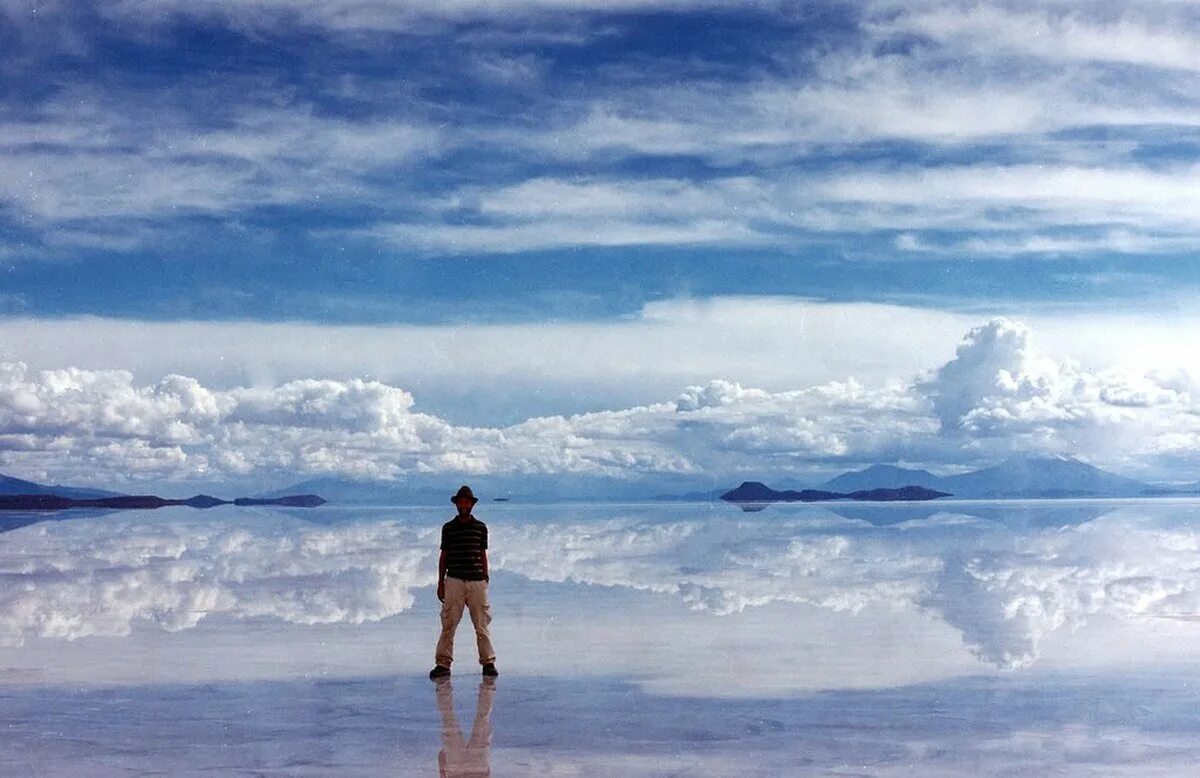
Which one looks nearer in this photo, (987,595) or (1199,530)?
(987,595)

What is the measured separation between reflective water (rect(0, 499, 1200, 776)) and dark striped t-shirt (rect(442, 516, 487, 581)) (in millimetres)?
1217

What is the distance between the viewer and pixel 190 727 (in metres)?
12.5

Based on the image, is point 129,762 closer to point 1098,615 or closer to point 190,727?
point 190,727

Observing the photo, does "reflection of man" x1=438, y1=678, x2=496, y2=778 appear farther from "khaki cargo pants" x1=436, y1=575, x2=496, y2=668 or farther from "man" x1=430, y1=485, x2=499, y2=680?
"man" x1=430, y1=485, x2=499, y2=680

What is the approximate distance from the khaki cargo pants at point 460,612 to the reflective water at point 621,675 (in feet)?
1.58

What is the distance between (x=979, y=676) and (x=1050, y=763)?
4.51m

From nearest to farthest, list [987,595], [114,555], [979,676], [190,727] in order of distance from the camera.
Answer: [190,727] < [979,676] < [987,595] < [114,555]

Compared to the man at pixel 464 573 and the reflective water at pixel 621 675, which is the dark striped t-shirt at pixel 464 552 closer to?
the man at pixel 464 573

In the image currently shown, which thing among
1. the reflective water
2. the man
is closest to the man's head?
the man

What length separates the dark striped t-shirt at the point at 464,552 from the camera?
16.0 metres

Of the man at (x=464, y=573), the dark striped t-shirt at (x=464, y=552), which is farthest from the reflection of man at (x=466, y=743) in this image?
the dark striped t-shirt at (x=464, y=552)

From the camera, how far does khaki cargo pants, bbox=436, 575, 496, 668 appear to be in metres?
15.6

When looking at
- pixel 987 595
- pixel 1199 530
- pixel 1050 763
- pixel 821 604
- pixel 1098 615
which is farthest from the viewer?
pixel 1199 530

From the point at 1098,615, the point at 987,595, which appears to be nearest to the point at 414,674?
the point at 1098,615
